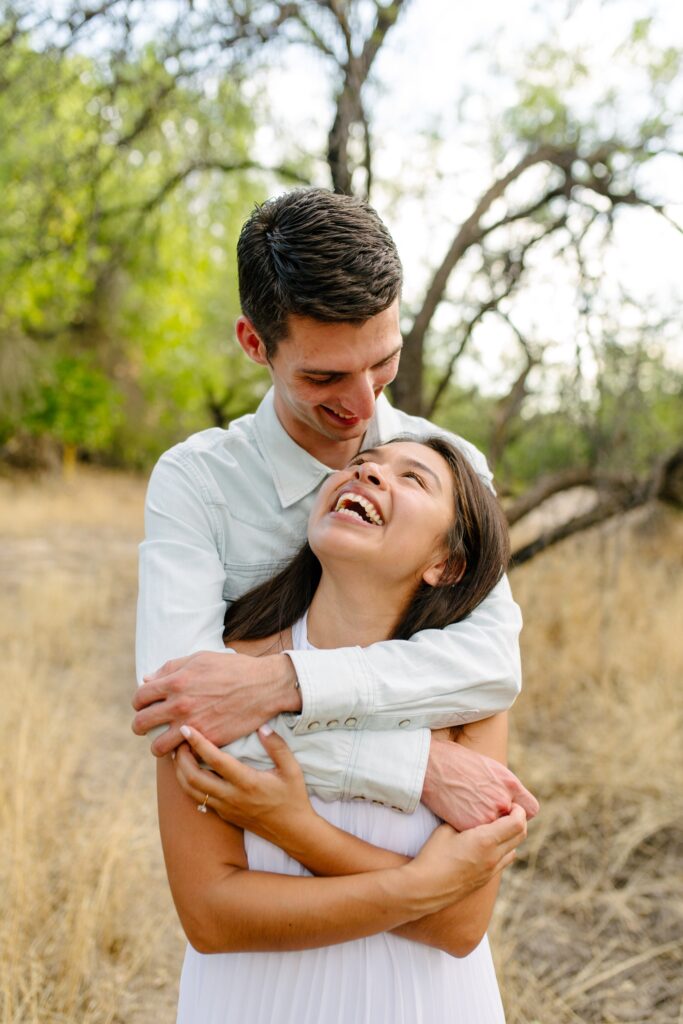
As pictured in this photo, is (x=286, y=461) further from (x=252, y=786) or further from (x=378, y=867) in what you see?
(x=378, y=867)

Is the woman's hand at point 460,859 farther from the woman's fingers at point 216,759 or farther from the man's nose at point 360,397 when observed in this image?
the man's nose at point 360,397

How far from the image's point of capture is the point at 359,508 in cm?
170

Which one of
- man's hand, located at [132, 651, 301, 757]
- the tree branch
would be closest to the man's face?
man's hand, located at [132, 651, 301, 757]

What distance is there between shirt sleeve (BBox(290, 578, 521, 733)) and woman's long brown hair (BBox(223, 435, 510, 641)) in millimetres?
67

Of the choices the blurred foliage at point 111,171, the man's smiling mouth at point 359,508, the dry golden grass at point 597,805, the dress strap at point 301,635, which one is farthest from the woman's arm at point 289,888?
the blurred foliage at point 111,171

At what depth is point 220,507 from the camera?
1.79 m

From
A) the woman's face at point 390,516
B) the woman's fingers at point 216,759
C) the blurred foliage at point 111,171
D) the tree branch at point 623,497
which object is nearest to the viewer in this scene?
the woman's fingers at point 216,759

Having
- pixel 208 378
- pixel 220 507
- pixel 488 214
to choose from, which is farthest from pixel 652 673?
pixel 208 378

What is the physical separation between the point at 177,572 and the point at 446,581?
535 mm

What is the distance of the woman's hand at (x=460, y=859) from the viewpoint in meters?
1.43

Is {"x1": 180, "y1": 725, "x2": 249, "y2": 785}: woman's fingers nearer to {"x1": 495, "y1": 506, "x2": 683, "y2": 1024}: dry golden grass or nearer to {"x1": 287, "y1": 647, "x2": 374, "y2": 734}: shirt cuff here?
{"x1": 287, "y1": 647, "x2": 374, "y2": 734}: shirt cuff

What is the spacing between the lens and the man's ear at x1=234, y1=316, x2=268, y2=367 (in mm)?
2029

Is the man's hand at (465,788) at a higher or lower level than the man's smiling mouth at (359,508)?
lower

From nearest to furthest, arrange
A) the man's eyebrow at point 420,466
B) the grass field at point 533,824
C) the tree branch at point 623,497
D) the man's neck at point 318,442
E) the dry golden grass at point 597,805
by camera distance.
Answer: the man's eyebrow at point 420,466, the man's neck at point 318,442, the grass field at point 533,824, the dry golden grass at point 597,805, the tree branch at point 623,497
